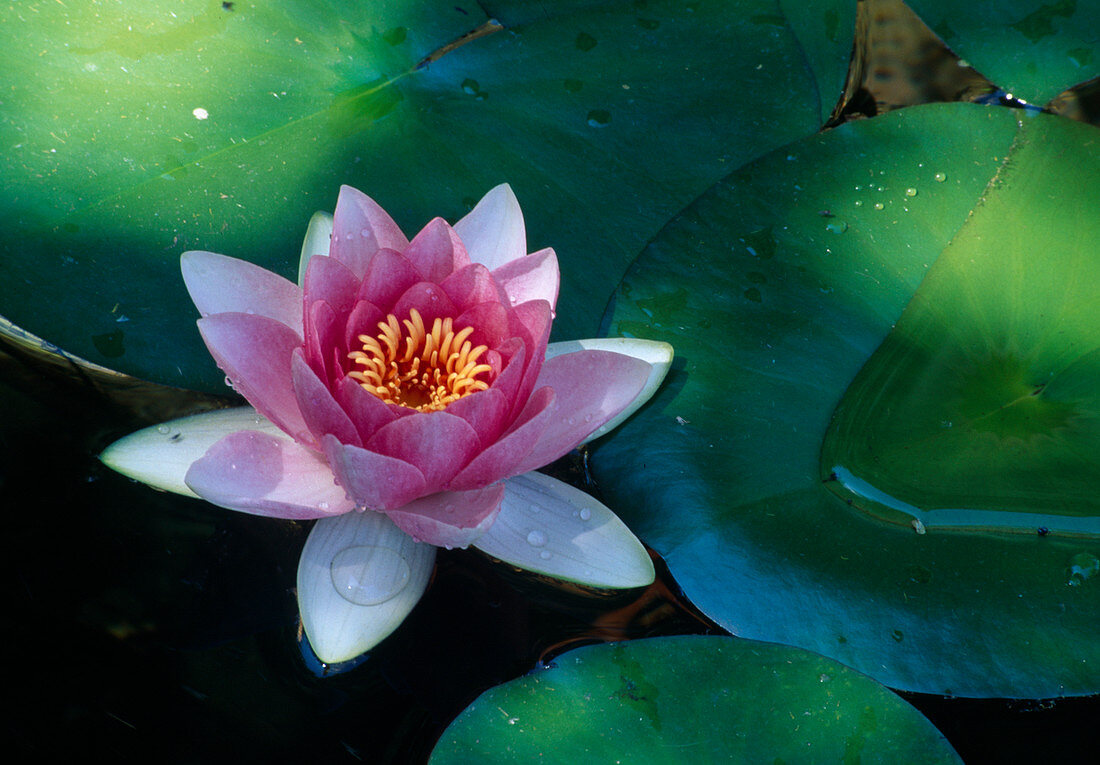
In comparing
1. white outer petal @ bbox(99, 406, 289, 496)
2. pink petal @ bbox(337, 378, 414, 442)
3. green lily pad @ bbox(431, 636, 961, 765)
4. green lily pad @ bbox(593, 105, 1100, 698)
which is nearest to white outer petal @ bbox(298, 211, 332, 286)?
white outer petal @ bbox(99, 406, 289, 496)

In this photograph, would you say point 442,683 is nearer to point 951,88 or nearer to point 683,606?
point 683,606

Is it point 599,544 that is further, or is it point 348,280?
point 599,544

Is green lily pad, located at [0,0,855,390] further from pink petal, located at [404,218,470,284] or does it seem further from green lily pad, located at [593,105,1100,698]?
pink petal, located at [404,218,470,284]

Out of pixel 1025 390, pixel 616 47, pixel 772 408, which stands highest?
pixel 616 47

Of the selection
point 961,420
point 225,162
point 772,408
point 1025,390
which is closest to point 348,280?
point 225,162

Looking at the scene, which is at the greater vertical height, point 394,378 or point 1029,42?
point 1029,42

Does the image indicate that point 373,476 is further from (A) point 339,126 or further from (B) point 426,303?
(A) point 339,126

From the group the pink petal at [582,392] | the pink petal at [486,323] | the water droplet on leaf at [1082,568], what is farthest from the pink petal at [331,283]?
the water droplet on leaf at [1082,568]

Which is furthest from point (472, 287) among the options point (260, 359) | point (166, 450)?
point (166, 450)
